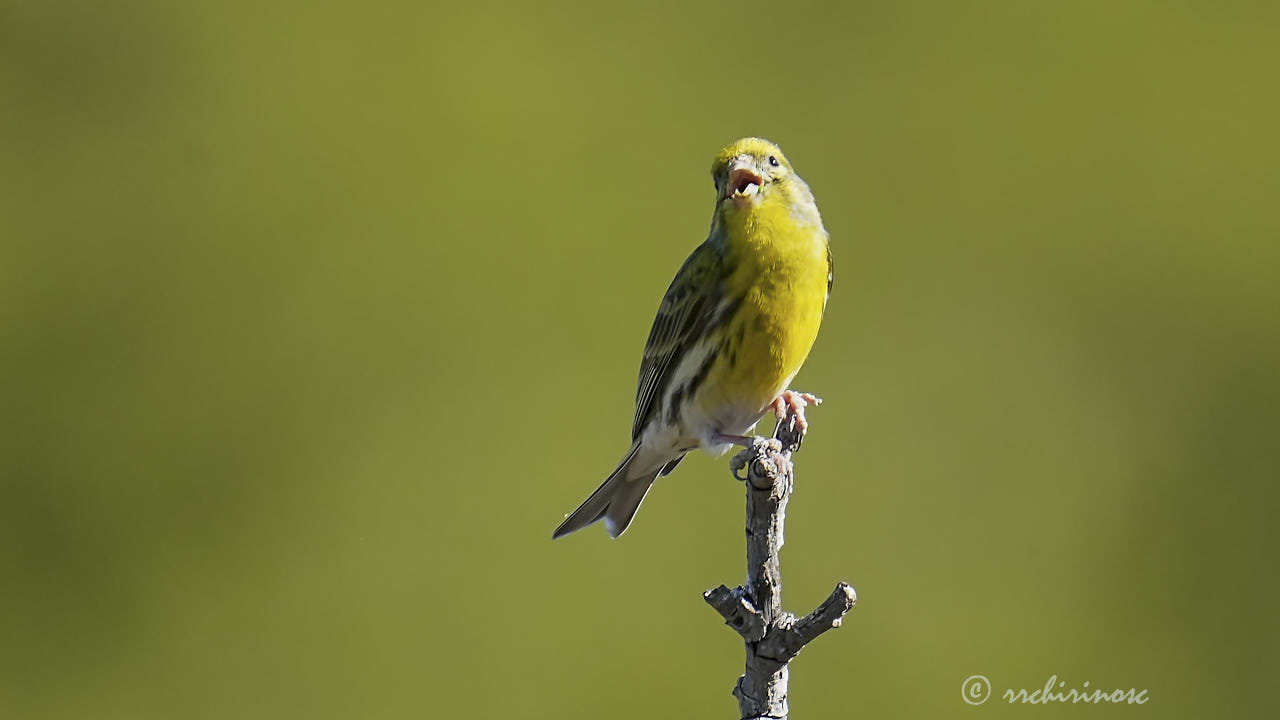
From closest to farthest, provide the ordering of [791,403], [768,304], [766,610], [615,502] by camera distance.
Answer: [766,610]
[768,304]
[791,403]
[615,502]

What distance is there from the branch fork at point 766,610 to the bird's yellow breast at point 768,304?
2.90 feet

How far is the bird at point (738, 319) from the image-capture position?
3.57 meters

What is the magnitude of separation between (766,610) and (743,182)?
1613 mm

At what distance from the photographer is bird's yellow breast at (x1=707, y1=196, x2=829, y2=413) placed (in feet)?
11.7

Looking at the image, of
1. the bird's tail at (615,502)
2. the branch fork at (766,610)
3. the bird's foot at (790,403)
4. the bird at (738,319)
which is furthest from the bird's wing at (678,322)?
the branch fork at (766,610)

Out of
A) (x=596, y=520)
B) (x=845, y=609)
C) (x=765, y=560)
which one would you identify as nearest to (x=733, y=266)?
(x=596, y=520)

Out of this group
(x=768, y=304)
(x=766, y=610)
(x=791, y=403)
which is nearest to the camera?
(x=766, y=610)

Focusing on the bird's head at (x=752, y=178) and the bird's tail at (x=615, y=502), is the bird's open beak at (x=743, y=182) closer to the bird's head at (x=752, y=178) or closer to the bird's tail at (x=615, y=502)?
the bird's head at (x=752, y=178)

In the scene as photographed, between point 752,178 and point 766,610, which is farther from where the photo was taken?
point 752,178

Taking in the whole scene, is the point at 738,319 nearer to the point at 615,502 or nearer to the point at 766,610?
the point at 615,502

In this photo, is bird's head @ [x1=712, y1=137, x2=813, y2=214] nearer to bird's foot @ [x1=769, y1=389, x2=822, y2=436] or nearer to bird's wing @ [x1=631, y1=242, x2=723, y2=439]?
bird's wing @ [x1=631, y1=242, x2=723, y2=439]

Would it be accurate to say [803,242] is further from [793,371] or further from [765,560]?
[765,560]

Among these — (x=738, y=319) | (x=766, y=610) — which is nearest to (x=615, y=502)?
(x=738, y=319)

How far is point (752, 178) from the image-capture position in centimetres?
373
